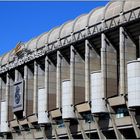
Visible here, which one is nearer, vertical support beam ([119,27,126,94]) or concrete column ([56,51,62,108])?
vertical support beam ([119,27,126,94])

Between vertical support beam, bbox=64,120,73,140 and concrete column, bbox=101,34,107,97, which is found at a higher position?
concrete column, bbox=101,34,107,97

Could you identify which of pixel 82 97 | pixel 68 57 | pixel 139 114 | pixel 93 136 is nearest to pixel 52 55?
pixel 68 57

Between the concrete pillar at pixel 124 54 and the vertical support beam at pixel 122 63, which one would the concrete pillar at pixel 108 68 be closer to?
the concrete pillar at pixel 124 54

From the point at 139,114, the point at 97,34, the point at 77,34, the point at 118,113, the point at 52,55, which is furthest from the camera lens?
the point at 52,55

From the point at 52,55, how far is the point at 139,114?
96.0ft

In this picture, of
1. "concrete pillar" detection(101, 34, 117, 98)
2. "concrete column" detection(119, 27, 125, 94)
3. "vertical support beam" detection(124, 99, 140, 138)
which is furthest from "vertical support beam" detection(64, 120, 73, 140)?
"vertical support beam" detection(124, 99, 140, 138)

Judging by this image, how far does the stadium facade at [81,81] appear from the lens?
78750 millimetres

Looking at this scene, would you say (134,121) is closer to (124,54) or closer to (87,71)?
(124,54)

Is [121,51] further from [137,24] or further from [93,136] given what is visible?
[93,136]

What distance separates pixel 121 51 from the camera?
78.9 metres

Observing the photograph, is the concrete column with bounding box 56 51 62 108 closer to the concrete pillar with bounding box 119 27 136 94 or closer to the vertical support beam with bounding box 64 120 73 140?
the vertical support beam with bounding box 64 120 73 140

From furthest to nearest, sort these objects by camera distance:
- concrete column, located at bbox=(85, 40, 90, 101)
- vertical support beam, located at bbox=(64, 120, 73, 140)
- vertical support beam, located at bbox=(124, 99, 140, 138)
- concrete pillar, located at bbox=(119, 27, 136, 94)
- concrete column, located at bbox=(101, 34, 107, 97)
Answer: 1. vertical support beam, located at bbox=(64, 120, 73, 140)
2. concrete column, located at bbox=(85, 40, 90, 101)
3. concrete column, located at bbox=(101, 34, 107, 97)
4. concrete pillar, located at bbox=(119, 27, 136, 94)
5. vertical support beam, located at bbox=(124, 99, 140, 138)

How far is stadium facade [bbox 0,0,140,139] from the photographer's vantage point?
78750mm

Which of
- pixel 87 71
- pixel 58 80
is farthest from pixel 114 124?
pixel 58 80
